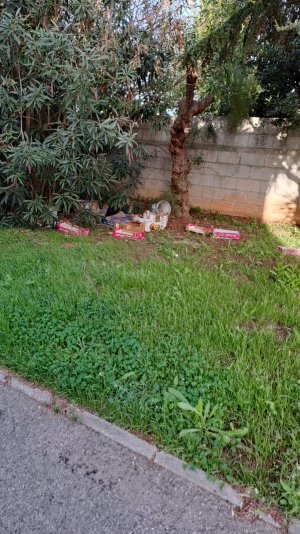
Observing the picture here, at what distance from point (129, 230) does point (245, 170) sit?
7.28 ft

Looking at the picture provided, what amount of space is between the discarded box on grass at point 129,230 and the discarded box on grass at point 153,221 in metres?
0.07

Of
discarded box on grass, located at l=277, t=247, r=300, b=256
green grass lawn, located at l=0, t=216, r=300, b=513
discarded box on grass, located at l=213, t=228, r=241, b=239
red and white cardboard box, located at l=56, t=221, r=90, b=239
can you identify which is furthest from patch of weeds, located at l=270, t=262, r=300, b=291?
red and white cardboard box, located at l=56, t=221, r=90, b=239

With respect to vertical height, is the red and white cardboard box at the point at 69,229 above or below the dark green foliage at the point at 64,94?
below

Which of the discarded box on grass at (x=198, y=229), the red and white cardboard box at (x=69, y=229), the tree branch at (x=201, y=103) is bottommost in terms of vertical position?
the red and white cardboard box at (x=69, y=229)

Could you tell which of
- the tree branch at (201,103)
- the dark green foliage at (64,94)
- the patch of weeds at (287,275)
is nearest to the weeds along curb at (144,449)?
the patch of weeds at (287,275)

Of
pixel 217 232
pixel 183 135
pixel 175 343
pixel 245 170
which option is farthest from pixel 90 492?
pixel 245 170

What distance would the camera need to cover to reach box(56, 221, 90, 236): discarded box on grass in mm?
5055

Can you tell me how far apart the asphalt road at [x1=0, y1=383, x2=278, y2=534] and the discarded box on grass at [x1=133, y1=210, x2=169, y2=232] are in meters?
3.52

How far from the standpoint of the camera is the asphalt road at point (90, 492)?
148 centimetres

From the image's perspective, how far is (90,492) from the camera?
5.32ft

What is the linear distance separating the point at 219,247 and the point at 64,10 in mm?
3585

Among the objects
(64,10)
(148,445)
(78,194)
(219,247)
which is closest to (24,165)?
(78,194)

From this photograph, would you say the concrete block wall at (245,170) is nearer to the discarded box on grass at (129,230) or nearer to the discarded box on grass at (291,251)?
the discarded box on grass at (291,251)

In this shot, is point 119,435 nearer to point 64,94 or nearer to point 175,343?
point 175,343
